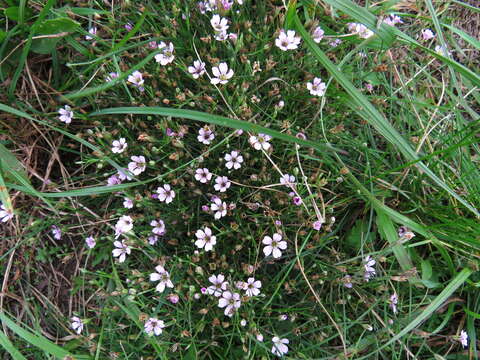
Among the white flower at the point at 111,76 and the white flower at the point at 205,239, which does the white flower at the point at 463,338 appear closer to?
the white flower at the point at 205,239

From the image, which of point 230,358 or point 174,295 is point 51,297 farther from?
point 230,358

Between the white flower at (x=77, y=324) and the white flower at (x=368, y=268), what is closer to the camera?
the white flower at (x=368, y=268)

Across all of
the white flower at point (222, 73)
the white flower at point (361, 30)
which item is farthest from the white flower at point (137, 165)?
the white flower at point (361, 30)

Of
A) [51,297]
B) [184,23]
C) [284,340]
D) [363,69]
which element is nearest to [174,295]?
[284,340]

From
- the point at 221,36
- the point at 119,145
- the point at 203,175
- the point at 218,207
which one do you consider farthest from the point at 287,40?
the point at 119,145

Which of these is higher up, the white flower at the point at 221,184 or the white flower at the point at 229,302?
the white flower at the point at 221,184

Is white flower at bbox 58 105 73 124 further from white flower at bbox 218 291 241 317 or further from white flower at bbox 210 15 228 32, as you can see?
white flower at bbox 218 291 241 317
